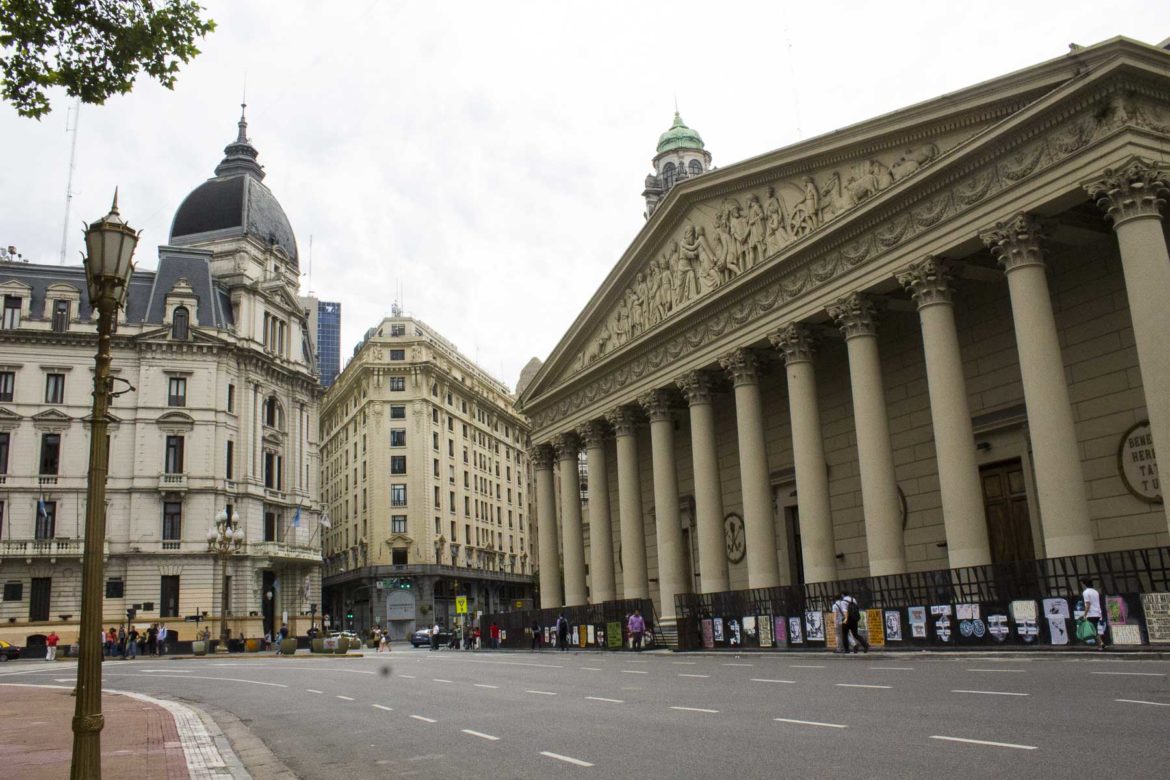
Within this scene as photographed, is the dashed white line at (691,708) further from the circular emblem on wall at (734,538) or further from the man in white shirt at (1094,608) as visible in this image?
the circular emblem on wall at (734,538)

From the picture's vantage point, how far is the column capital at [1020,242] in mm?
23406

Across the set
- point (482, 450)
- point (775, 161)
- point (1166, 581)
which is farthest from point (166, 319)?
point (1166, 581)

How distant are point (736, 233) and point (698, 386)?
20.1 feet

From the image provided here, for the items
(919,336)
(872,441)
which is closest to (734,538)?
(919,336)

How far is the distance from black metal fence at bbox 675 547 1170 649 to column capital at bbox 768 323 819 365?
7.57m

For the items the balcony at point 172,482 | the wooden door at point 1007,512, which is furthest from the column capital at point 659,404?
the balcony at point 172,482

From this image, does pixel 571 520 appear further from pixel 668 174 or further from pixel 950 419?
pixel 668 174

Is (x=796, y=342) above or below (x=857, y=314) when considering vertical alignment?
below

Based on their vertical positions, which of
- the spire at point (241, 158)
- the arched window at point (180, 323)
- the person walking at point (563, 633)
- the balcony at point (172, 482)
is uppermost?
the spire at point (241, 158)

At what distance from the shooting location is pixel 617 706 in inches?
614

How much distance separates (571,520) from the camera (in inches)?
1852

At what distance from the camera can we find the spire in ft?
267

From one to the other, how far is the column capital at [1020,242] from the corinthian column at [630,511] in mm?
20663

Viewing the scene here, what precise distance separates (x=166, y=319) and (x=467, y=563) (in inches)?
1520
